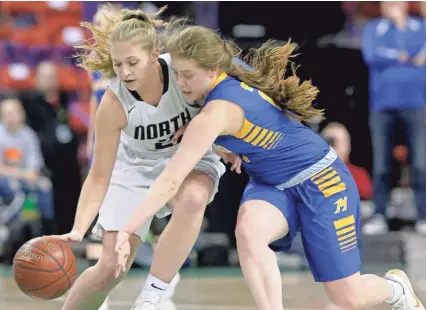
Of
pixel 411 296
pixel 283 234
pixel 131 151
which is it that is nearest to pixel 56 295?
pixel 131 151

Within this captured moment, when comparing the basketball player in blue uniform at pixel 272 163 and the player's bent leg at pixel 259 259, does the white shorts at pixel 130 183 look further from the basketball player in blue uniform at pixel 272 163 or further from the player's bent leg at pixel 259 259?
the player's bent leg at pixel 259 259

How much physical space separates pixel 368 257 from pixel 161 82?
3977 mm

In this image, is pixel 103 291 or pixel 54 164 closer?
pixel 103 291

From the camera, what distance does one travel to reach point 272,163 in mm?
4109

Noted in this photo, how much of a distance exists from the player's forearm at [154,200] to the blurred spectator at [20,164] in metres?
4.34

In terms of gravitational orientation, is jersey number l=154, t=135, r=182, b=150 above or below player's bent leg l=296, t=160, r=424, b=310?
above

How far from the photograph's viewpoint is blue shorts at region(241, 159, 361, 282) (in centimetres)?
408

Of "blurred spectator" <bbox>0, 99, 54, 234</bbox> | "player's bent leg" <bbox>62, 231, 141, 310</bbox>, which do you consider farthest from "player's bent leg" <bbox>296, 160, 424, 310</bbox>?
"blurred spectator" <bbox>0, 99, 54, 234</bbox>

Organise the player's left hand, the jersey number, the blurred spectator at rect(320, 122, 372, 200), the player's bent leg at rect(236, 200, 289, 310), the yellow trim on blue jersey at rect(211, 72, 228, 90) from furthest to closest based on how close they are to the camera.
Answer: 1. the blurred spectator at rect(320, 122, 372, 200)
2. the jersey number
3. the yellow trim on blue jersey at rect(211, 72, 228, 90)
4. the player's bent leg at rect(236, 200, 289, 310)
5. the player's left hand

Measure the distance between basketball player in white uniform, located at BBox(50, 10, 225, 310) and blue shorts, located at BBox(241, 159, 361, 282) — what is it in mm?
287

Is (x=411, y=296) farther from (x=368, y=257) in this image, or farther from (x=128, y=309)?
(x=368, y=257)

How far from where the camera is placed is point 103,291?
432 centimetres

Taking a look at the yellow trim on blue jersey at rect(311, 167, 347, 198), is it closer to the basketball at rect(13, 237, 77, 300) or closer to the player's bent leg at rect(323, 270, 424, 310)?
the player's bent leg at rect(323, 270, 424, 310)

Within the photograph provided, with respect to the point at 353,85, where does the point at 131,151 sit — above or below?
above
